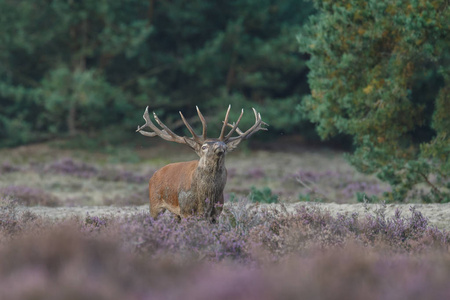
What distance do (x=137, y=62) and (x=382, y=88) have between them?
18.1m

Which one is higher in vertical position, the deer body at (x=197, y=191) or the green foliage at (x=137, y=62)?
the deer body at (x=197, y=191)

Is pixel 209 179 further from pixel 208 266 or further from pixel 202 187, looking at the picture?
pixel 208 266

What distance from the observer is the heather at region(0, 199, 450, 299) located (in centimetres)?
351

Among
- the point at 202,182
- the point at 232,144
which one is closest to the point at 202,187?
the point at 202,182

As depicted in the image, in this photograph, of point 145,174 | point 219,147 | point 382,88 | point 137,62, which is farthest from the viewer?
point 137,62

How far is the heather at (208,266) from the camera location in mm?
3512

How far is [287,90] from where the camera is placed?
31094 mm

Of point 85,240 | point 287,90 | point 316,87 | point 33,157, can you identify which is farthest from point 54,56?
point 85,240

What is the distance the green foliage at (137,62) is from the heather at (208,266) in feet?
58.1

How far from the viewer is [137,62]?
27.9 metres

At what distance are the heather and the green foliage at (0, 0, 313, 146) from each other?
1770cm

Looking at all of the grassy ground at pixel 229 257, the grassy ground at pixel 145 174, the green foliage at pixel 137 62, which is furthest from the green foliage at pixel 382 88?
the green foliage at pixel 137 62

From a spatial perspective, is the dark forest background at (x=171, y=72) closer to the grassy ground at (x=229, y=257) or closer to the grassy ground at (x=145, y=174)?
the grassy ground at (x=145, y=174)

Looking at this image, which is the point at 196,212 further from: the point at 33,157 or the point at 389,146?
the point at 33,157
